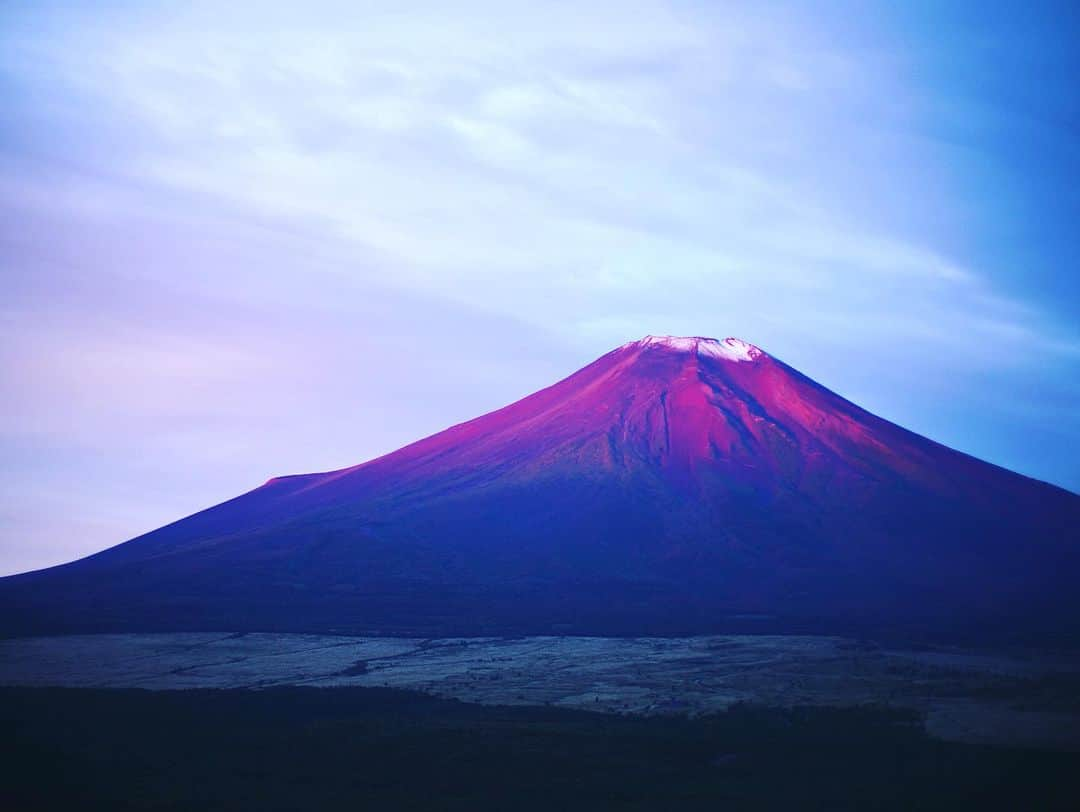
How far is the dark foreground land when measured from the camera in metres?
24.9

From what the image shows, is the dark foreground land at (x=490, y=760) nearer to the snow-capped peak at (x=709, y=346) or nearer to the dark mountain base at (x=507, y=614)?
the dark mountain base at (x=507, y=614)

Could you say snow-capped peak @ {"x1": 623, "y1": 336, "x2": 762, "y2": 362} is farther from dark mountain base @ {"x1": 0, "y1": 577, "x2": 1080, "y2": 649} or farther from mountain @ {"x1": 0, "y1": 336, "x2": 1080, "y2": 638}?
dark mountain base @ {"x1": 0, "y1": 577, "x2": 1080, "y2": 649}

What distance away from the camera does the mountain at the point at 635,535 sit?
6362cm

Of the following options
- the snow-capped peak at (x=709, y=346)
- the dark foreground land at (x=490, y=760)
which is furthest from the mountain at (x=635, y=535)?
the dark foreground land at (x=490, y=760)

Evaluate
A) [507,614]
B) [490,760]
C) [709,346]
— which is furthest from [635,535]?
[490,760]

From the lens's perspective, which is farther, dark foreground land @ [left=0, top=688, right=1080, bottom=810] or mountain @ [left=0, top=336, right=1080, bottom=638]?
mountain @ [left=0, top=336, right=1080, bottom=638]

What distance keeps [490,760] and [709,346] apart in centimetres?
7695

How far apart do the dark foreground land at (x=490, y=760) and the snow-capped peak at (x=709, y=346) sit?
67.7 meters

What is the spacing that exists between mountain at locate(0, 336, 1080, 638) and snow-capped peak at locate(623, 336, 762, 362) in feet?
0.80

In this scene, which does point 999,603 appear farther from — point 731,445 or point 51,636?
point 51,636

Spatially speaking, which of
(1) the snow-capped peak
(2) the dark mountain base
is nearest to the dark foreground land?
(2) the dark mountain base

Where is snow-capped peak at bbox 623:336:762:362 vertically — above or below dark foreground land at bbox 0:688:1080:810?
above

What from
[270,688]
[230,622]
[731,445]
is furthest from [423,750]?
[731,445]

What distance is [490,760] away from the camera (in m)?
29.0
